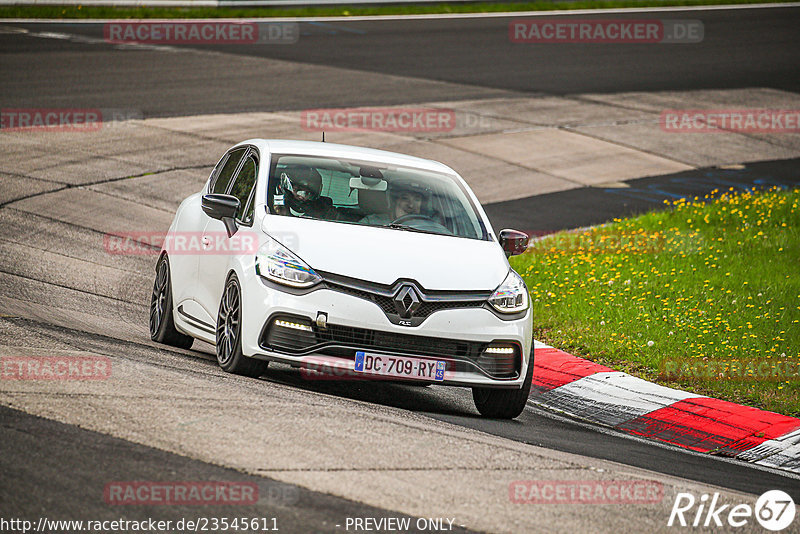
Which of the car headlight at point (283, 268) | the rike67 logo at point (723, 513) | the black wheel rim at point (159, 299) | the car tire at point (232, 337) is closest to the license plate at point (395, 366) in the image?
the car headlight at point (283, 268)

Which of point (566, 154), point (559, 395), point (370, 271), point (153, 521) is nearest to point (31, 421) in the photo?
point (153, 521)

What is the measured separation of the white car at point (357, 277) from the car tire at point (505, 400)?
1 centimetres

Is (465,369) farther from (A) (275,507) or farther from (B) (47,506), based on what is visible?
(B) (47,506)

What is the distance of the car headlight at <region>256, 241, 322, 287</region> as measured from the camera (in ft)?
25.0

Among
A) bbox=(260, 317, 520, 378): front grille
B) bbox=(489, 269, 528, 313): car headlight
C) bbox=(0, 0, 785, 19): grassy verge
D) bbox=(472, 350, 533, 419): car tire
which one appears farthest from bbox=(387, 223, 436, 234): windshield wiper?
bbox=(0, 0, 785, 19): grassy verge

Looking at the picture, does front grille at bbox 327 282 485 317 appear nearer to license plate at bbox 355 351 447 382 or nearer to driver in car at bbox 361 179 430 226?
license plate at bbox 355 351 447 382

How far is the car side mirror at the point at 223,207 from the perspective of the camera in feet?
27.7

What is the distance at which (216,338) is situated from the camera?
8.41m

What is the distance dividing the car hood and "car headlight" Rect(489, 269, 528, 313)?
0.17 feet

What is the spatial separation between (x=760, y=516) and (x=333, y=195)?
400 centimetres

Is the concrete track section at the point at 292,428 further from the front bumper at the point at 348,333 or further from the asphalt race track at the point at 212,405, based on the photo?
the front bumper at the point at 348,333

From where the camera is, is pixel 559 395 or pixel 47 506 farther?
pixel 559 395

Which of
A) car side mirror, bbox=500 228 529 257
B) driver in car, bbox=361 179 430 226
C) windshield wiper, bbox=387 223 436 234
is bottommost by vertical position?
car side mirror, bbox=500 228 529 257

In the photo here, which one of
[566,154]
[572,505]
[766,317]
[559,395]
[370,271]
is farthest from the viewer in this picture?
[566,154]
